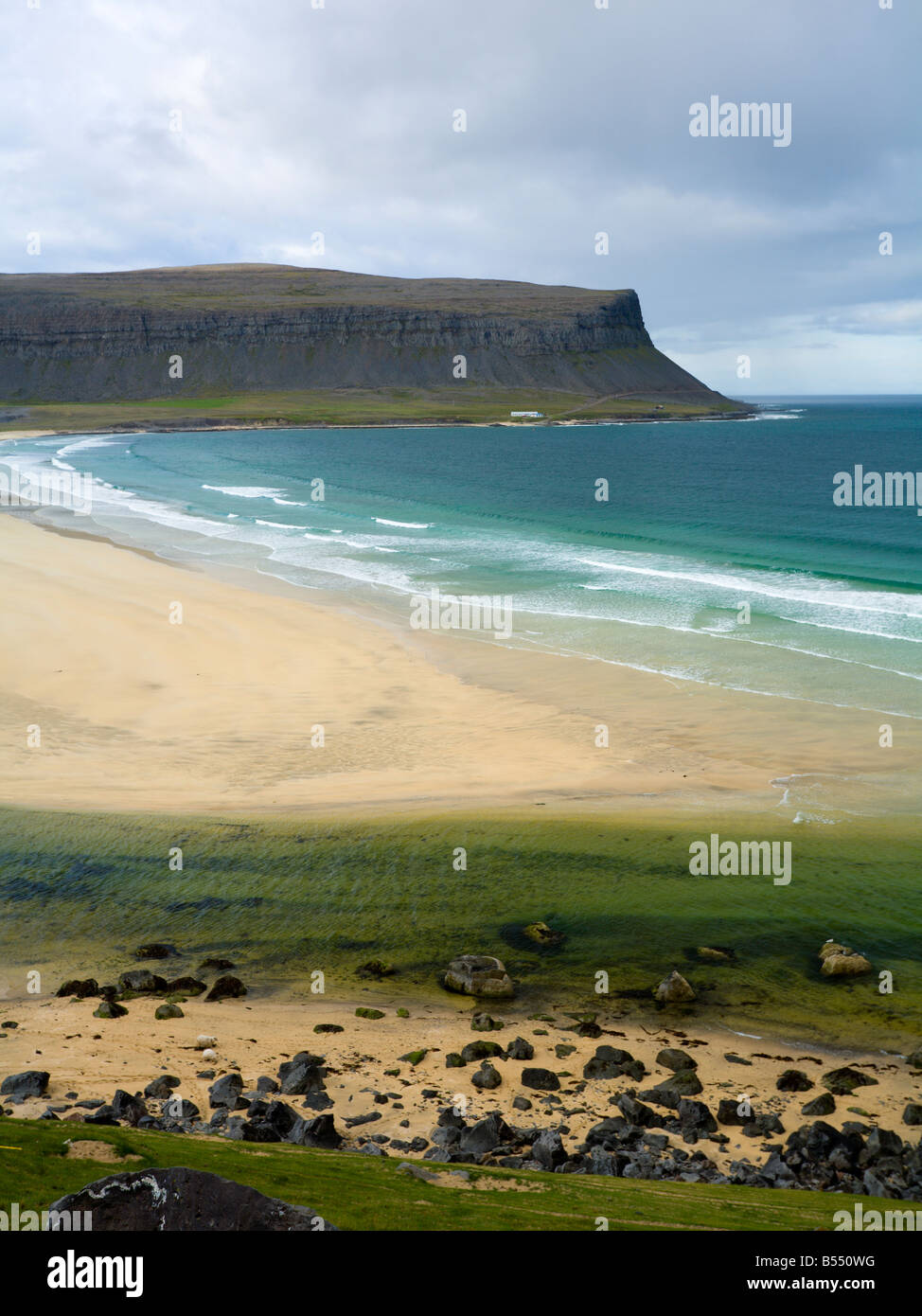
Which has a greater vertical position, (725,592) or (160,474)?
(160,474)

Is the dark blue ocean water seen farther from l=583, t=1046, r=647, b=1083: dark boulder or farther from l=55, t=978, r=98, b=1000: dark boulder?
l=55, t=978, r=98, b=1000: dark boulder

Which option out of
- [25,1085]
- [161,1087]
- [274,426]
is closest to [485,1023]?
[161,1087]

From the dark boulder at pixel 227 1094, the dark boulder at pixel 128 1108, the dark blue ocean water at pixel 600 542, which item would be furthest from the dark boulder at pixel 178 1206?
the dark blue ocean water at pixel 600 542

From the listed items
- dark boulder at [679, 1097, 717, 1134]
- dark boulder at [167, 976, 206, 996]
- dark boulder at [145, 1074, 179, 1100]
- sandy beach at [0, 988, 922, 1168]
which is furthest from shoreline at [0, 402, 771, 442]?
dark boulder at [679, 1097, 717, 1134]
